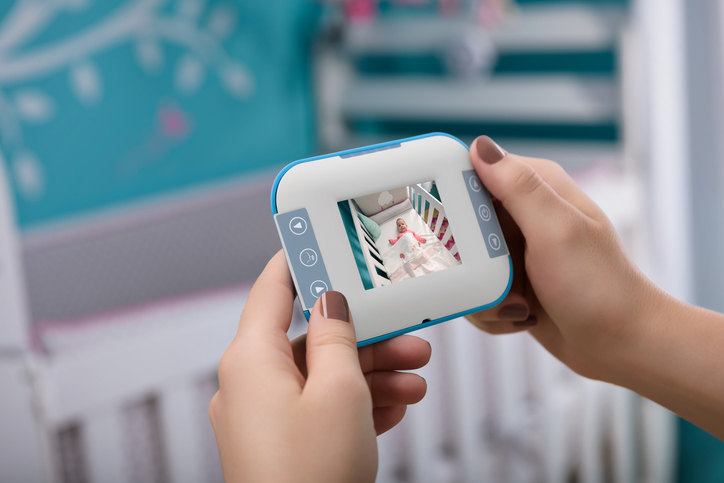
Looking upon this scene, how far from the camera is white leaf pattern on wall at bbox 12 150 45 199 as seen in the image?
5.37 feet

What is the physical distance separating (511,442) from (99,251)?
1.19m

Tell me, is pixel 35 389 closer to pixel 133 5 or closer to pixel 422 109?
pixel 133 5

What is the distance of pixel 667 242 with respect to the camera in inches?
56.2

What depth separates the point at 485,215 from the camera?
56 cm

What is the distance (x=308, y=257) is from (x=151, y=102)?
1596 millimetres

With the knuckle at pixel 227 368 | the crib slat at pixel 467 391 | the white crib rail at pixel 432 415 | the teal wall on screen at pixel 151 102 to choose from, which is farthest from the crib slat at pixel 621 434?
the teal wall on screen at pixel 151 102

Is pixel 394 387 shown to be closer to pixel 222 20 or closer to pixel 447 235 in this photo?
pixel 447 235

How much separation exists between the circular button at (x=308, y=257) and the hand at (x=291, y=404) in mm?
34

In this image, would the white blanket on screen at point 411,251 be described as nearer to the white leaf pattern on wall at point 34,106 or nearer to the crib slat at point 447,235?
the crib slat at point 447,235

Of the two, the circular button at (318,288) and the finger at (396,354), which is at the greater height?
the circular button at (318,288)

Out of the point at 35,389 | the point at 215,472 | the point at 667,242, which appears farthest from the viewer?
the point at 667,242

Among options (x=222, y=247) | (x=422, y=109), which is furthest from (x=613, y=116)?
(x=222, y=247)

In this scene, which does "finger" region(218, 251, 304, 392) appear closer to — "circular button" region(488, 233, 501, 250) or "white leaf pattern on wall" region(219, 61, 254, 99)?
"circular button" region(488, 233, 501, 250)

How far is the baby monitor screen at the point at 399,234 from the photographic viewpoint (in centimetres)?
52
